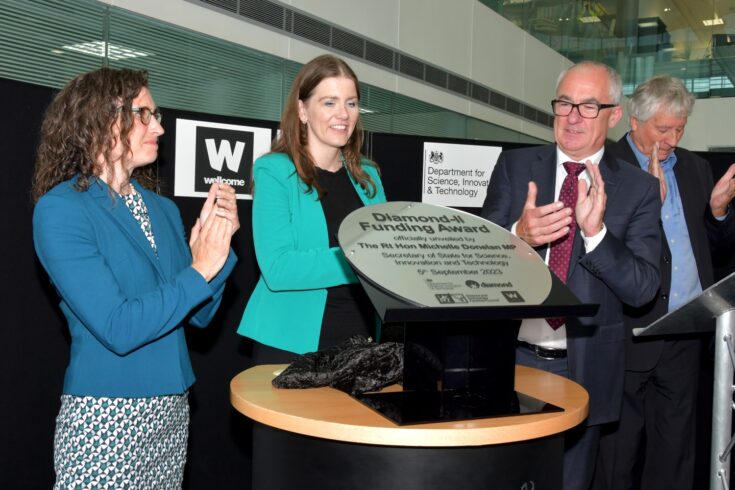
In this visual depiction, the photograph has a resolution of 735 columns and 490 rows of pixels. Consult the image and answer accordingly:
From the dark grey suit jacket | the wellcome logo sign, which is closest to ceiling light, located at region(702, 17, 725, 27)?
the dark grey suit jacket

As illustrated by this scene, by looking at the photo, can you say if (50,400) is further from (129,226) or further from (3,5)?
(3,5)

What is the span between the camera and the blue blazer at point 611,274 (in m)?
2.01

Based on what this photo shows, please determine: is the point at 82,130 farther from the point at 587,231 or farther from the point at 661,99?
Answer: the point at 661,99

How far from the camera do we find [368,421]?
1.39 meters

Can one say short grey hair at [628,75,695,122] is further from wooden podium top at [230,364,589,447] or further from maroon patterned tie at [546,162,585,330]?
wooden podium top at [230,364,589,447]

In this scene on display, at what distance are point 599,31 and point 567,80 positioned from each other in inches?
371

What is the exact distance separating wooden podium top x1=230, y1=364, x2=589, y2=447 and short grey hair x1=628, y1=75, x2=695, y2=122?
193 cm

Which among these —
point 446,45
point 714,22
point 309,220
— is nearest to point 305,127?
point 309,220

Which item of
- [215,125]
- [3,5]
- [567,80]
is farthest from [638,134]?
[3,5]

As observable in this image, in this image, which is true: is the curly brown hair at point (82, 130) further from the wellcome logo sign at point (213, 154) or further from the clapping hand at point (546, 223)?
the wellcome logo sign at point (213, 154)

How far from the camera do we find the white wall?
17.0 ft

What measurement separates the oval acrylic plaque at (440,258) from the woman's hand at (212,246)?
1.28 feet

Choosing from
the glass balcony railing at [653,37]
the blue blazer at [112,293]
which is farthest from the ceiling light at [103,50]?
the glass balcony railing at [653,37]

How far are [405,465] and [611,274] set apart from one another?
0.92 m
